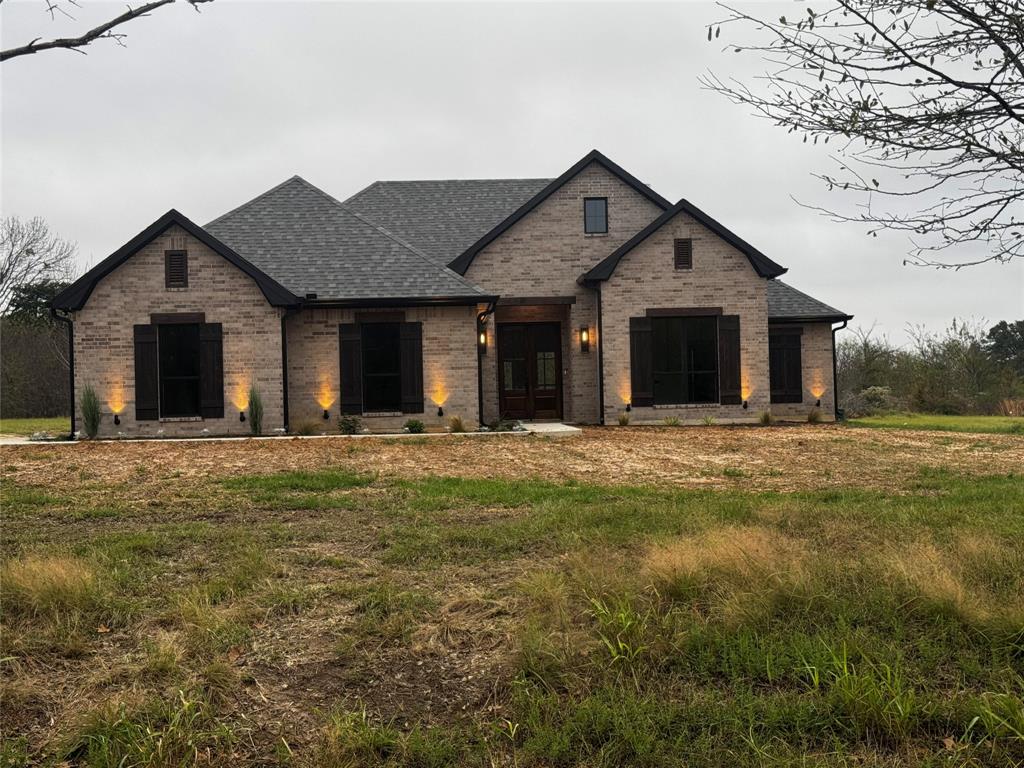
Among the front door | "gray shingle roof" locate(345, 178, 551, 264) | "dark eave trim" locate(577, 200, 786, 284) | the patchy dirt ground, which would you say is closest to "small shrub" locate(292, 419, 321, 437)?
the patchy dirt ground

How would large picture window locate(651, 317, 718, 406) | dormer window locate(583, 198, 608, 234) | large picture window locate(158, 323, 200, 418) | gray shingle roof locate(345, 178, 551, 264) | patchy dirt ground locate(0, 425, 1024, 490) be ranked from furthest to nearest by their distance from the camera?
gray shingle roof locate(345, 178, 551, 264) < dormer window locate(583, 198, 608, 234) < large picture window locate(651, 317, 718, 406) < large picture window locate(158, 323, 200, 418) < patchy dirt ground locate(0, 425, 1024, 490)

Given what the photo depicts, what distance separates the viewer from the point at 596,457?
468 inches

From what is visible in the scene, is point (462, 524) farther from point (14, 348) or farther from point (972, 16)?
point (14, 348)

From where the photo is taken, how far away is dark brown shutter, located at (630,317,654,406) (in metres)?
19.0

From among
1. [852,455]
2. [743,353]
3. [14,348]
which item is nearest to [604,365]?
[743,353]

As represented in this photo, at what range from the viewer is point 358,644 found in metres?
3.86

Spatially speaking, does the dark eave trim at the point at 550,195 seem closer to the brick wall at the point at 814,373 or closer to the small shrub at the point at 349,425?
the small shrub at the point at 349,425

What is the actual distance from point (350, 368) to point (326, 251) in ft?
10.9

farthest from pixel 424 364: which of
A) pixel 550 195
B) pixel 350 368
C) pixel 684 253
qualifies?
pixel 684 253

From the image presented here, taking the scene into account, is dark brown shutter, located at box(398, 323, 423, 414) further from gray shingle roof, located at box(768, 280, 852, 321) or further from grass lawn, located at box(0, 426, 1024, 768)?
grass lawn, located at box(0, 426, 1024, 768)

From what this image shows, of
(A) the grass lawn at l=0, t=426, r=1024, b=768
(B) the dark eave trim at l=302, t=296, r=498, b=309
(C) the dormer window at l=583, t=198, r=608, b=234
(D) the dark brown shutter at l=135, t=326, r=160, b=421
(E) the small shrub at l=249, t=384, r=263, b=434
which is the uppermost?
(C) the dormer window at l=583, t=198, r=608, b=234

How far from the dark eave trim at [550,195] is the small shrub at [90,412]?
8714 mm

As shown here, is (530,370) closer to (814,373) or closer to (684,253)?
(684,253)

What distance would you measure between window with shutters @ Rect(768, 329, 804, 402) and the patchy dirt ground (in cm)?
475
